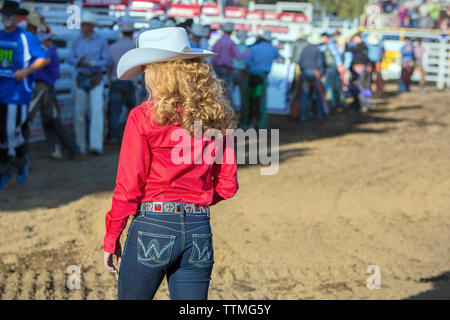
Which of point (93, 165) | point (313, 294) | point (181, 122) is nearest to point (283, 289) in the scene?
point (313, 294)

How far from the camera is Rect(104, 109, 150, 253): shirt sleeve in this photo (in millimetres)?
2711

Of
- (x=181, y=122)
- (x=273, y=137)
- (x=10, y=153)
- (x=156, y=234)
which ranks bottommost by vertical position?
(x=273, y=137)

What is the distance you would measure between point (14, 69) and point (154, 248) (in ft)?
17.3

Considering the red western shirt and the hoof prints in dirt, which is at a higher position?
the red western shirt

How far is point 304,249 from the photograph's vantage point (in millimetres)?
6047

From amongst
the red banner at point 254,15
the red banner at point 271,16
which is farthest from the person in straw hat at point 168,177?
the red banner at point 271,16

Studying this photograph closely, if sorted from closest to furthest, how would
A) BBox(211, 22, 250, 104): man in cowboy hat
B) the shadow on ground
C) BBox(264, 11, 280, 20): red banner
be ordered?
the shadow on ground → BBox(211, 22, 250, 104): man in cowboy hat → BBox(264, 11, 280, 20): red banner

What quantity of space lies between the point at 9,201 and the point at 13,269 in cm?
232

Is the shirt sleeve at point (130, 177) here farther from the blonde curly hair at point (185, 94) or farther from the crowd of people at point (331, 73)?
the crowd of people at point (331, 73)

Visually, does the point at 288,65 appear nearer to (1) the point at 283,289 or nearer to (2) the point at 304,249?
(2) the point at 304,249

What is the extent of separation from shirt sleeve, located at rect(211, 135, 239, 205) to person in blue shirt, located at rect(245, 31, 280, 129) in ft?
33.9

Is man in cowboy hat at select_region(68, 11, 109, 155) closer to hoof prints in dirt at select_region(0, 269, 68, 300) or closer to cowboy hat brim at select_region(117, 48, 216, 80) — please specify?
hoof prints in dirt at select_region(0, 269, 68, 300)

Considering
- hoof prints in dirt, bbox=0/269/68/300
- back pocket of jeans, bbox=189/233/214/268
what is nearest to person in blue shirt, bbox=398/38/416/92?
hoof prints in dirt, bbox=0/269/68/300

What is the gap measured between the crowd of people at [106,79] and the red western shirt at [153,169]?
374 millimetres
